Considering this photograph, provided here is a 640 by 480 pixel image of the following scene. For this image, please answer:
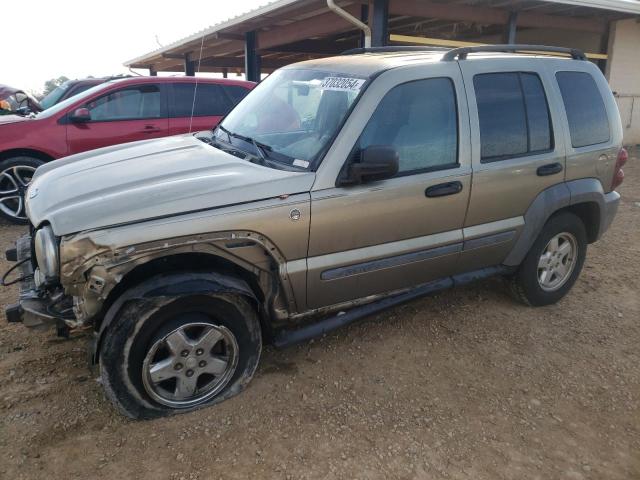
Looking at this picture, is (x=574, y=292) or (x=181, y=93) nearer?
(x=574, y=292)

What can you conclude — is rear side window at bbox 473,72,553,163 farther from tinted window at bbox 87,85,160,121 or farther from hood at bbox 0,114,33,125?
hood at bbox 0,114,33,125

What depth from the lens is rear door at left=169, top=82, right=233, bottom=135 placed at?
22.9 feet

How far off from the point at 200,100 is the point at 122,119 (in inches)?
43.9

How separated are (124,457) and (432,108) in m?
2.68

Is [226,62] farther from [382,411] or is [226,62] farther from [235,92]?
[382,411]

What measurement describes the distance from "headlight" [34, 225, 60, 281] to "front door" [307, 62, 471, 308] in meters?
1.31

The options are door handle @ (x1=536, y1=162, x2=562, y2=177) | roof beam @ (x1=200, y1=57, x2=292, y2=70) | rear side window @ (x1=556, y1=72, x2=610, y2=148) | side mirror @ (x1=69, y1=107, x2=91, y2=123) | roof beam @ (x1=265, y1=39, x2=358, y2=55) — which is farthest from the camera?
roof beam @ (x1=200, y1=57, x2=292, y2=70)

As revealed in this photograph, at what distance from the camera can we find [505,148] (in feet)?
11.5

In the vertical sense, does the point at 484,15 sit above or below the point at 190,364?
above

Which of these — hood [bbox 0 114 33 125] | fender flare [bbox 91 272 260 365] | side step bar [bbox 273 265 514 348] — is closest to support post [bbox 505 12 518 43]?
side step bar [bbox 273 265 514 348]

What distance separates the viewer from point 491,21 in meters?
10.4

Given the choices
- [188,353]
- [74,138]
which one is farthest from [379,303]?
[74,138]

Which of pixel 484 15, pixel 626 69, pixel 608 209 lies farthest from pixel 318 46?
pixel 608 209

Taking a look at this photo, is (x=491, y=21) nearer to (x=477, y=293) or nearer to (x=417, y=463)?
(x=477, y=293)
